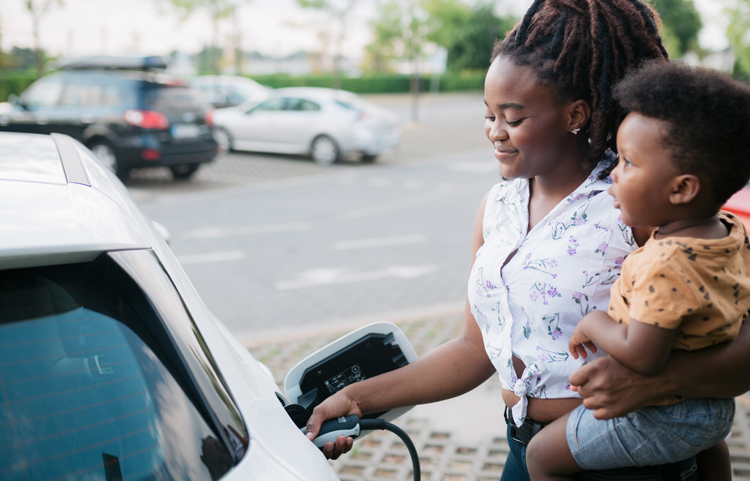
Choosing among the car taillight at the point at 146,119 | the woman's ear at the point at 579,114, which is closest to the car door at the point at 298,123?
the car taillight at the point at 146,119

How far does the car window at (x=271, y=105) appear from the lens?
15094 mm

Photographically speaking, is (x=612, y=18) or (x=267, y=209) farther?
(x=267, y=209)

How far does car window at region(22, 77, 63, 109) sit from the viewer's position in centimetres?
1141

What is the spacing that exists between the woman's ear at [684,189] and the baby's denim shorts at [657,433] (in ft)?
1.35

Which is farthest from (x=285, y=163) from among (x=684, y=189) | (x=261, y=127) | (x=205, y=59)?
(x=205, y=59)

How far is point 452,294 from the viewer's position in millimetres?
6070

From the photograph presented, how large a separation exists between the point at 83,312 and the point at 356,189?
10.4 meters

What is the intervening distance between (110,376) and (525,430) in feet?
3.07

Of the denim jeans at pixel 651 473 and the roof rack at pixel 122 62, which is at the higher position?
the denim jeans at pixel 651 473

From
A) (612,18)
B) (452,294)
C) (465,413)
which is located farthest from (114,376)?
(452,294)

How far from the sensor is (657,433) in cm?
136

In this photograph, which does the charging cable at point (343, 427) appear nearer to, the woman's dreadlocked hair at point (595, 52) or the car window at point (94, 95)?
the woman's dreadlocked hair at point (595, 52)

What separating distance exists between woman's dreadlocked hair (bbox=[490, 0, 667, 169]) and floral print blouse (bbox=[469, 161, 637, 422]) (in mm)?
133

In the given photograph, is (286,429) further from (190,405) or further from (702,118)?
(702,118)
